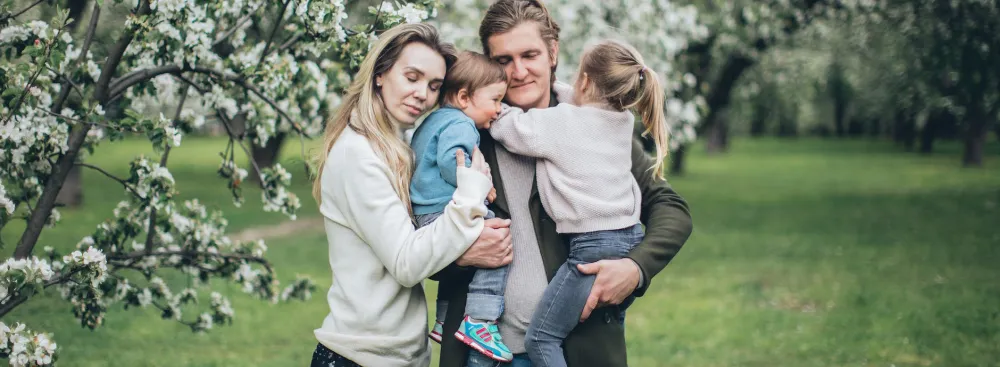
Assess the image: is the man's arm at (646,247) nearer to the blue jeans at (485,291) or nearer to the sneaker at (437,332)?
the blue jeans at (485,291)

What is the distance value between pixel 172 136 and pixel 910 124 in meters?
48.9

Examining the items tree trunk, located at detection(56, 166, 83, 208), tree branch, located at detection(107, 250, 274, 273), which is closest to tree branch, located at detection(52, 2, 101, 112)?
tree branch, located at detection(107, 250, 274, 273)

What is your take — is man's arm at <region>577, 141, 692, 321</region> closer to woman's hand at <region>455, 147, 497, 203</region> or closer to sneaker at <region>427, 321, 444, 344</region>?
woman's hand at <region>455, 147, 497, 203</region>

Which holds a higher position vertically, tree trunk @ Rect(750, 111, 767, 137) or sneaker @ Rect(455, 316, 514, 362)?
tree trunk @ Rect(750, 111, 767, 137)

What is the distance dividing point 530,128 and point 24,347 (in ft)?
7.61

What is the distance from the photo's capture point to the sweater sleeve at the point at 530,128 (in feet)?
11.4

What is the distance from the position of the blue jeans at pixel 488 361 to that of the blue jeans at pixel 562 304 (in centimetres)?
9

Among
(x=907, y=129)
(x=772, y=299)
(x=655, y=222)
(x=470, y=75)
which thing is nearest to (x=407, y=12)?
(x=470, y=75)

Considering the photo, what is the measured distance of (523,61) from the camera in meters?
A: 3.68

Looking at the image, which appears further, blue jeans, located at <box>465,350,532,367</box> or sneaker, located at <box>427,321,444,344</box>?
sneaker, located at <box>427,321,444,344</box>

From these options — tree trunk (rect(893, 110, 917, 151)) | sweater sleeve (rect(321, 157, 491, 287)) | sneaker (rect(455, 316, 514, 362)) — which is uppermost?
tree trunk (rect(893, 110, 917, 151))

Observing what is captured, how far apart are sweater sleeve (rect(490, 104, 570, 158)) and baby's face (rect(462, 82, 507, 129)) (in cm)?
5

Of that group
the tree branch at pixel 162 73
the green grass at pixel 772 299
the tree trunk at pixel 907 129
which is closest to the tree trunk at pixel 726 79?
the green grass at pixel 772 299

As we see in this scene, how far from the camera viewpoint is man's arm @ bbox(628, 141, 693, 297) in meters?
3.59
